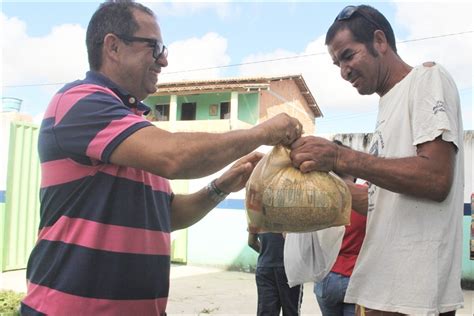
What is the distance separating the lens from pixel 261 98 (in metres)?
25.1

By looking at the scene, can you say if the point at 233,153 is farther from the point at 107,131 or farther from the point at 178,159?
the point at 107,131

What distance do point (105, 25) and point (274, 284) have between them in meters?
4.08

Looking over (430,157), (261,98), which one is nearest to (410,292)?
(430,157)

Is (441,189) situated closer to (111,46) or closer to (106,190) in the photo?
(106,190)

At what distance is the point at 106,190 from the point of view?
183 centimetres

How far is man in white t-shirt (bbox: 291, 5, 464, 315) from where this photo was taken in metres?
1.75

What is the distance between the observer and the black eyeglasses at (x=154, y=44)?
6.83 feet

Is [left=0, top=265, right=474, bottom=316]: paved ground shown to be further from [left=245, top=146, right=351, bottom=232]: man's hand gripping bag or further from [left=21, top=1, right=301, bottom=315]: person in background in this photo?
[left=245, top=146, right=351, bottom=232]: man's hand gripping bag

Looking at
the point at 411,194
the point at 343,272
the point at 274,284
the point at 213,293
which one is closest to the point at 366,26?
the point at 411,194

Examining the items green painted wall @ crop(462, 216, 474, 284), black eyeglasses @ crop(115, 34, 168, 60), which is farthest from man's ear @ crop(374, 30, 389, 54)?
green painted wall @ crop(462, 216, 474, 284)

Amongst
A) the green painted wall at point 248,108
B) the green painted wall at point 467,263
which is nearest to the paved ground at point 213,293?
the green painted wall at point 467,263

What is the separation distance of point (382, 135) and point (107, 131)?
1.10 metres

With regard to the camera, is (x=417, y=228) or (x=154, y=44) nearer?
(x=417, y=228)

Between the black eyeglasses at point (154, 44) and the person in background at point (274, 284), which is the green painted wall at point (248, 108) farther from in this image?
Answer: the black eyeglasses at point (154, 44)
